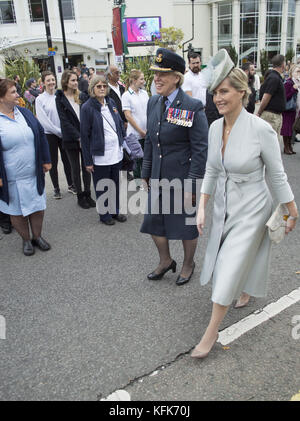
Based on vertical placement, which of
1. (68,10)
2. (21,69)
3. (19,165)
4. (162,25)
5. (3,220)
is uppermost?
(68,10)

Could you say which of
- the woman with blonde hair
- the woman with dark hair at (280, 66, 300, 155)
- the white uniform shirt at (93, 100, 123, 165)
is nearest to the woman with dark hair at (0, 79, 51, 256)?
the white uniform shirt at (93, 100, 123, 165)

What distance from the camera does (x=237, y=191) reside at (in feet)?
8.49

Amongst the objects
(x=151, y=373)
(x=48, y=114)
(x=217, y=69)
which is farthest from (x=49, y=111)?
(x=151, y=373)

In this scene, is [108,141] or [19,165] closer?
[19,165]

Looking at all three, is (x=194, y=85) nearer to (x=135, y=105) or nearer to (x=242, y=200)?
(x=135, y=105)

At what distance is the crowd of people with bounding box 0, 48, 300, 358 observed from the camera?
249 cm

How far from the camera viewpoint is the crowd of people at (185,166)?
8.18 feet

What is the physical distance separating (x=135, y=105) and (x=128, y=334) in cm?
414

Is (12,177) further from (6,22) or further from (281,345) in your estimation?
(6,22)

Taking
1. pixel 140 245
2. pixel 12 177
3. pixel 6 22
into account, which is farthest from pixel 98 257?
pixel 6 22

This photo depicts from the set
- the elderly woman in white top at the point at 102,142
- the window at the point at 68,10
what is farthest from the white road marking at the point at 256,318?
the window at the point at 68,10

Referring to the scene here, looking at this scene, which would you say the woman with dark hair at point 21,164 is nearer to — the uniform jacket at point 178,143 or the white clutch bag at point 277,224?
the uniform jacket at point 178,143

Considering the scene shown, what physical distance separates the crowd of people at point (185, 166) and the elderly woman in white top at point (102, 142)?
0.01 metres

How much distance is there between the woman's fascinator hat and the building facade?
3163cm
